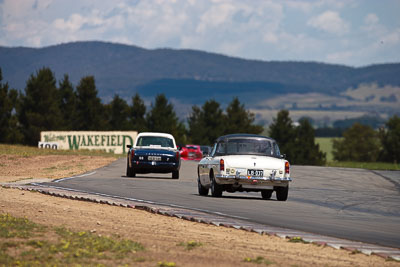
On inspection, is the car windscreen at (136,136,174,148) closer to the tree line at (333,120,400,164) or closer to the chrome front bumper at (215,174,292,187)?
the chrome front bumper at (215,174,292,187)

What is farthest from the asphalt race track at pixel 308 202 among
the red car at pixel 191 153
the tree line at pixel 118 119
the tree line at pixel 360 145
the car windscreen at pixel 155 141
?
the tree line at pixel 360 145

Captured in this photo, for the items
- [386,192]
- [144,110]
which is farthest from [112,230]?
[144,110]

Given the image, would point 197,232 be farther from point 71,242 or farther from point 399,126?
point 399,126

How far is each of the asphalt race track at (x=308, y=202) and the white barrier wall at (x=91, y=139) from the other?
42.3 metres

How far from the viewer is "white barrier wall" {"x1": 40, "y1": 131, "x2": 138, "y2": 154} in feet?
245

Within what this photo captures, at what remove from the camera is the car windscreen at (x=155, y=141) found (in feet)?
101

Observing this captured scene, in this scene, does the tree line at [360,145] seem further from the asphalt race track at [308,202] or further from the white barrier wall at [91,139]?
the asphalt race track at [308,202]

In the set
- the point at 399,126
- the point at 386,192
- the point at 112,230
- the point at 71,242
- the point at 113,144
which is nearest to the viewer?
the point at 71,242

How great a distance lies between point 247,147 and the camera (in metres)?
20.8

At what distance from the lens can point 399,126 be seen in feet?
469

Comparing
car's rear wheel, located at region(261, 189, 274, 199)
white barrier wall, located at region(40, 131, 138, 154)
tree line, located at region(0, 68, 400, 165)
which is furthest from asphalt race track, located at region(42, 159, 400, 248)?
tree line, located at region(0, 68, 400, 165)

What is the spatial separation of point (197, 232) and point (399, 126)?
444 ft

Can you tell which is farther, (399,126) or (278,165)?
(399,126)

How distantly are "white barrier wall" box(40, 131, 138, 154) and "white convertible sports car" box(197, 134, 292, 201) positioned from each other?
2111 inches
